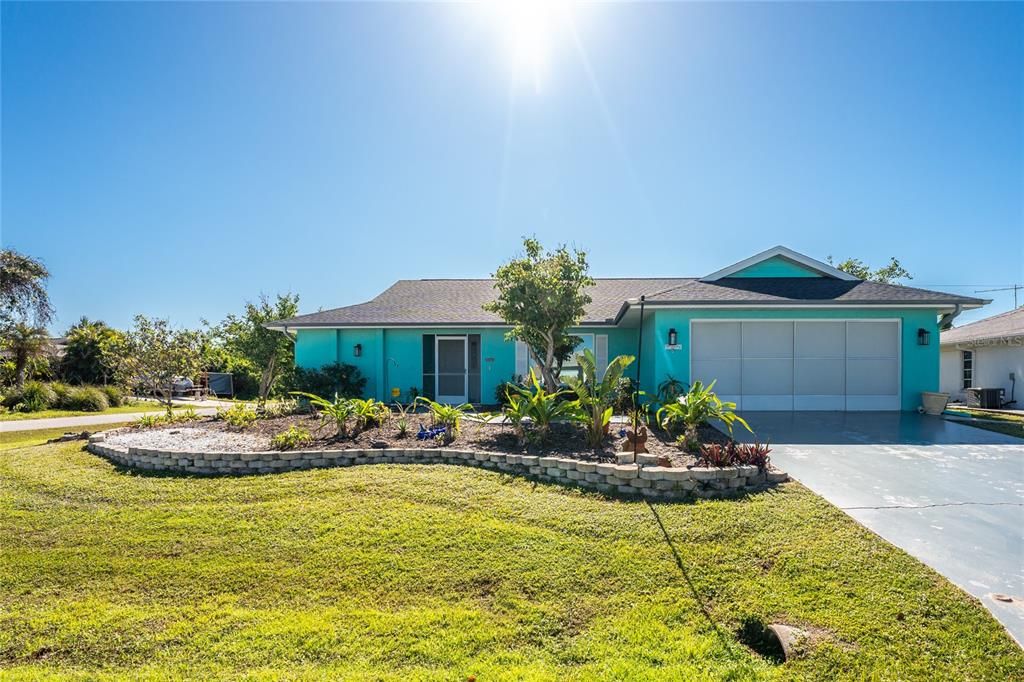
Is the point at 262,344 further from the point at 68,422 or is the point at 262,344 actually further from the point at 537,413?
the point at 537,413

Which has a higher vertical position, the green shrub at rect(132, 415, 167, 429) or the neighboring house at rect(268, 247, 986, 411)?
the neighboring house at rect(268, 247, 986, 411)

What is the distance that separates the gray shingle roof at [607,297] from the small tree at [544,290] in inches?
89.7

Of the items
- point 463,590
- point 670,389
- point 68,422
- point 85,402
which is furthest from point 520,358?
point 85,402

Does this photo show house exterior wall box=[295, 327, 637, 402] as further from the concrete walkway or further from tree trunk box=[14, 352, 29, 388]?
tree trunk box=[14, 352, 29, 388]

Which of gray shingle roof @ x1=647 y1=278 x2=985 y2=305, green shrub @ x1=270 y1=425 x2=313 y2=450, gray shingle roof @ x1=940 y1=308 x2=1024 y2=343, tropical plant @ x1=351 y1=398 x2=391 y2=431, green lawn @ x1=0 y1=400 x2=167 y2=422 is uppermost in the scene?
gray shingle roof @ x1=647 y1=278 x2=985 y2=305

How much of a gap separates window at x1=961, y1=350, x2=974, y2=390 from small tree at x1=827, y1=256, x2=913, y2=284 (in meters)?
8.09

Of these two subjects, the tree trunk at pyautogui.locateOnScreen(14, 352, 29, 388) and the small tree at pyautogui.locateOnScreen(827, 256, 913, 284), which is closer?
the tree trunk at pyautogui.locateOnScreen(14, 352, 29, 388)

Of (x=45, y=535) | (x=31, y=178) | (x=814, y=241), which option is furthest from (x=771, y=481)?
(x=814, y=241)

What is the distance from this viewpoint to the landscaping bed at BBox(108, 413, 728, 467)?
21.6 ft

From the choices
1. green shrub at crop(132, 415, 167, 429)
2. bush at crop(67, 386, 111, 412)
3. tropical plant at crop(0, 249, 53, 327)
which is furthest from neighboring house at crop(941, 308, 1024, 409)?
tropical plant at crop(0, 249, 53, 327)

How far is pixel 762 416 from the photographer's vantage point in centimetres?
1069

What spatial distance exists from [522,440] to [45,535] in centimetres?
562

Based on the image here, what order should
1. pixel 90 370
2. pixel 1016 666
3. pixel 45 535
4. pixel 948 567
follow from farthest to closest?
pixel 90 370
pixel 45 535
pixel 948 567
pixel 1016 666

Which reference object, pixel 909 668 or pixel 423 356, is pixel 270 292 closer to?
pixel 423 356
